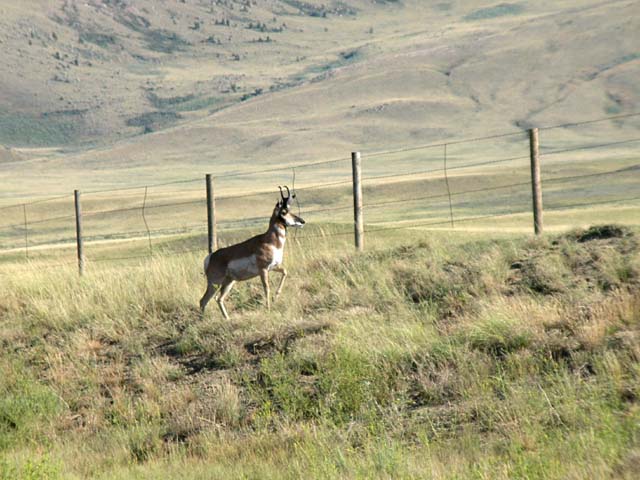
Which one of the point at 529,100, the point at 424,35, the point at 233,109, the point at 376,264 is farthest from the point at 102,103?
the point at 376,264

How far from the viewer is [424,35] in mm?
186625

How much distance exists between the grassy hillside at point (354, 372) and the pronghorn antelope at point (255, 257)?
0.44 m

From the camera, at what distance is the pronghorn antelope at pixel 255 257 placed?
1284 centimetres

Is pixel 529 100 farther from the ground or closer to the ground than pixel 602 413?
farther from the ground

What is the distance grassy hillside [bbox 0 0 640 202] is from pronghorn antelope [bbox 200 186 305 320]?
63.2 m

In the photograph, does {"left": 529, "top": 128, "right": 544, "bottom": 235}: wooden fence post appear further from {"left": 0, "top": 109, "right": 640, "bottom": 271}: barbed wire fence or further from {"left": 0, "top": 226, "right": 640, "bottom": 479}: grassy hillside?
{"left": 0, "top": 109, "right": 640, "bottom": 271}: barbed wire fence

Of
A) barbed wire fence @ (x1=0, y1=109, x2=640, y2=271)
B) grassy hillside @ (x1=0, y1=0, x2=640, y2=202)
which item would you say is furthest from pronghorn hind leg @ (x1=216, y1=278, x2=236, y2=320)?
grassy hillside @ (x1=0, y1=0, x2=640, y2=202)

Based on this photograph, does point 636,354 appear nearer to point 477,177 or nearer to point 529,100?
point 477,177

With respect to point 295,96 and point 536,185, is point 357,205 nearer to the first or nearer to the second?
point 536,185

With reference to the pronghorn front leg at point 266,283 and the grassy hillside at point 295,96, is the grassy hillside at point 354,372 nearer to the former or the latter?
the pronghorn front leg at point 266,283

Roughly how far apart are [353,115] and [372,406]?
393 feet

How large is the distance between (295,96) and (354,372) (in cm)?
13839

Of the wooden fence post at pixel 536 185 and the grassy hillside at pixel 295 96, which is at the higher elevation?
the grassy hillside at pixel 295 96

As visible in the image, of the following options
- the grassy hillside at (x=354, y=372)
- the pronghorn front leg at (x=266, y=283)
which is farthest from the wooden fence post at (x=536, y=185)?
the pronghorn front leg at (x=266, y=283)
